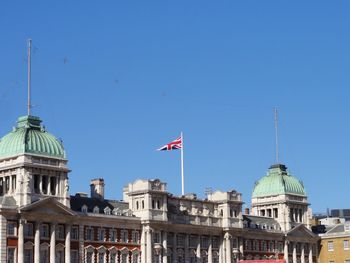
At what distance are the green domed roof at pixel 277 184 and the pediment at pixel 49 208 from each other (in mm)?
57240

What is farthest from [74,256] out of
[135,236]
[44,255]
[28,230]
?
[135,236]

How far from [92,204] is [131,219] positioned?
6.78 m

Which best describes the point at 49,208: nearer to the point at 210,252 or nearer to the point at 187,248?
the point at 187,248

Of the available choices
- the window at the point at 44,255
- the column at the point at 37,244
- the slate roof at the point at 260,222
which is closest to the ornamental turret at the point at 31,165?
the column at the point at 37,244

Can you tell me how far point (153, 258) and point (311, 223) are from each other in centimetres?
5636

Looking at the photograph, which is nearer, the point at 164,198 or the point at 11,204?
the point at 11,204

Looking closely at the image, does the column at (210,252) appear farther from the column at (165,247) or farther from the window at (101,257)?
the window at (101,257)

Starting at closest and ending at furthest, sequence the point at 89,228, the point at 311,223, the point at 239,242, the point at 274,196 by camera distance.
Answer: the point at 89,228, the point at 239,242, the point at 274,196, the point at 311,223

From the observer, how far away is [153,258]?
14025 cm

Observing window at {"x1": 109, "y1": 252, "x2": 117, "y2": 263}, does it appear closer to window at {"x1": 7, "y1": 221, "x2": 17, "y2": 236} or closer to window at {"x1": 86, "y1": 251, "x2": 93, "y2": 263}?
window at {"x1": 86, "y1": 251, "x2": 93, "y2": 263}

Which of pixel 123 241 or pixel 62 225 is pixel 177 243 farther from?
pixel 62 225

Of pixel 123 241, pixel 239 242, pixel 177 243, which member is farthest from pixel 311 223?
pixel 123 241

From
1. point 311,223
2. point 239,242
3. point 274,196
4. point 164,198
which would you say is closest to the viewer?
point 164,198

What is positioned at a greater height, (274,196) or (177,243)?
(274,196)
